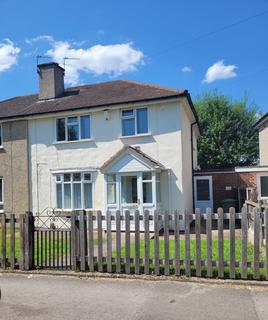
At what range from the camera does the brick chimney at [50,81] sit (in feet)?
66.1

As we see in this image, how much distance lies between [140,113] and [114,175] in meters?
3.04

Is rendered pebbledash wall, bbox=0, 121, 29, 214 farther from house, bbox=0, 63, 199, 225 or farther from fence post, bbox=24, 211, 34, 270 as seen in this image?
fence post, bbox=24, 211, 34, 270

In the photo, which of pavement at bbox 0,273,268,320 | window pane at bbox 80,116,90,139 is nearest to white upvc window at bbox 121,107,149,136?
window pane at bbox 80,116,90,139

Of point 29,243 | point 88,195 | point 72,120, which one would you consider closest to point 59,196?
point 88,195

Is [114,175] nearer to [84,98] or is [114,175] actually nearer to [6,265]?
[84,98]

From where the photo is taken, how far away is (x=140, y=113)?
16.9 meters

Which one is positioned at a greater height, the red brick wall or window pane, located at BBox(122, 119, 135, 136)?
window pane, located at BBox(122, 119, 135, 136)

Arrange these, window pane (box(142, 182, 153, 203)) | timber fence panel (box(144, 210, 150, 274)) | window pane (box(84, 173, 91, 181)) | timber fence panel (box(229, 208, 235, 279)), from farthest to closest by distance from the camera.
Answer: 1. window pane (box(84, 173, 91, 181))
2. window pane (box(142, 182, 153, 203))
3. timber fence panel (box(144, 210, 150, 274))
4. timber fence panel (box(229, 208, 235, 279))

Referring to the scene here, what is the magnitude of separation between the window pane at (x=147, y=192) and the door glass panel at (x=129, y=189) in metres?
0.42

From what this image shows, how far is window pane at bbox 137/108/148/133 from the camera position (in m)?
16.8

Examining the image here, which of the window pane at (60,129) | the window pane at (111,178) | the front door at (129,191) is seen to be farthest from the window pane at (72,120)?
the front door at (129,191)

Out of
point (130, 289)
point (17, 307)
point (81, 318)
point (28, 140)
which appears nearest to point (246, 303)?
point (130, 289)

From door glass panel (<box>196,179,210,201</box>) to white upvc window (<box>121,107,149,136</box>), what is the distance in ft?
19.0

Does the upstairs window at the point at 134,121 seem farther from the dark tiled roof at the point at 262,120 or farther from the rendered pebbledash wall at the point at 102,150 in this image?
the dark tiled roof at the point at 262,120
